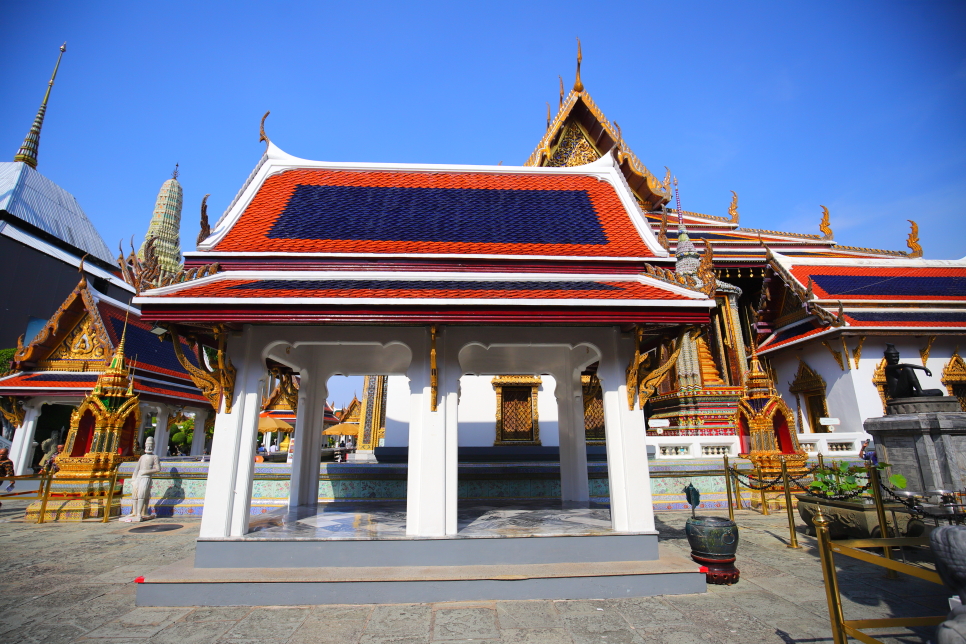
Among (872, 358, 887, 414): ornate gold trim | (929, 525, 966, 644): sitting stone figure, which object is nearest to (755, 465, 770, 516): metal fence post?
(872, 358, 887, 414): ornate gold trim

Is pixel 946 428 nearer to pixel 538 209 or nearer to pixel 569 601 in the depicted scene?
pixel 569 601

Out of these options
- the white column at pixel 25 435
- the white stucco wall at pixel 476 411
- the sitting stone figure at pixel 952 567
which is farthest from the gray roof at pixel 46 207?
the sitting stone figure at pixel 952 567

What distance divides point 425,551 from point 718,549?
309 cm

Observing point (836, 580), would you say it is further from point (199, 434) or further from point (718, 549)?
point (199, 434)

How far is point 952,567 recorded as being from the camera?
2.60 meters

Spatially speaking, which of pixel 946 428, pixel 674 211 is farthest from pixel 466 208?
pixel 674 211

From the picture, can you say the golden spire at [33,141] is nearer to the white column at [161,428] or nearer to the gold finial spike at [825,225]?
the white column at [161,428]

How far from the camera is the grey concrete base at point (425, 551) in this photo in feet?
16.3

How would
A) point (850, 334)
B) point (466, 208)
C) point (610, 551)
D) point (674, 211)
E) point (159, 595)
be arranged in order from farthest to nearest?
point (674, 211) < point (850, 334) < point (466, 208) < point (610, 551) < point (159, 595)

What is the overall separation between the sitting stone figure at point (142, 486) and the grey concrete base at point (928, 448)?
12.5 metres

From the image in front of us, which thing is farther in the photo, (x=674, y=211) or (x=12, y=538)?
(x=674, y=211)

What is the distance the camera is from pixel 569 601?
15.4 ft

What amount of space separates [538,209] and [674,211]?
1645 centimetres

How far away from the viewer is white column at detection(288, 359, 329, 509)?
7.82m
